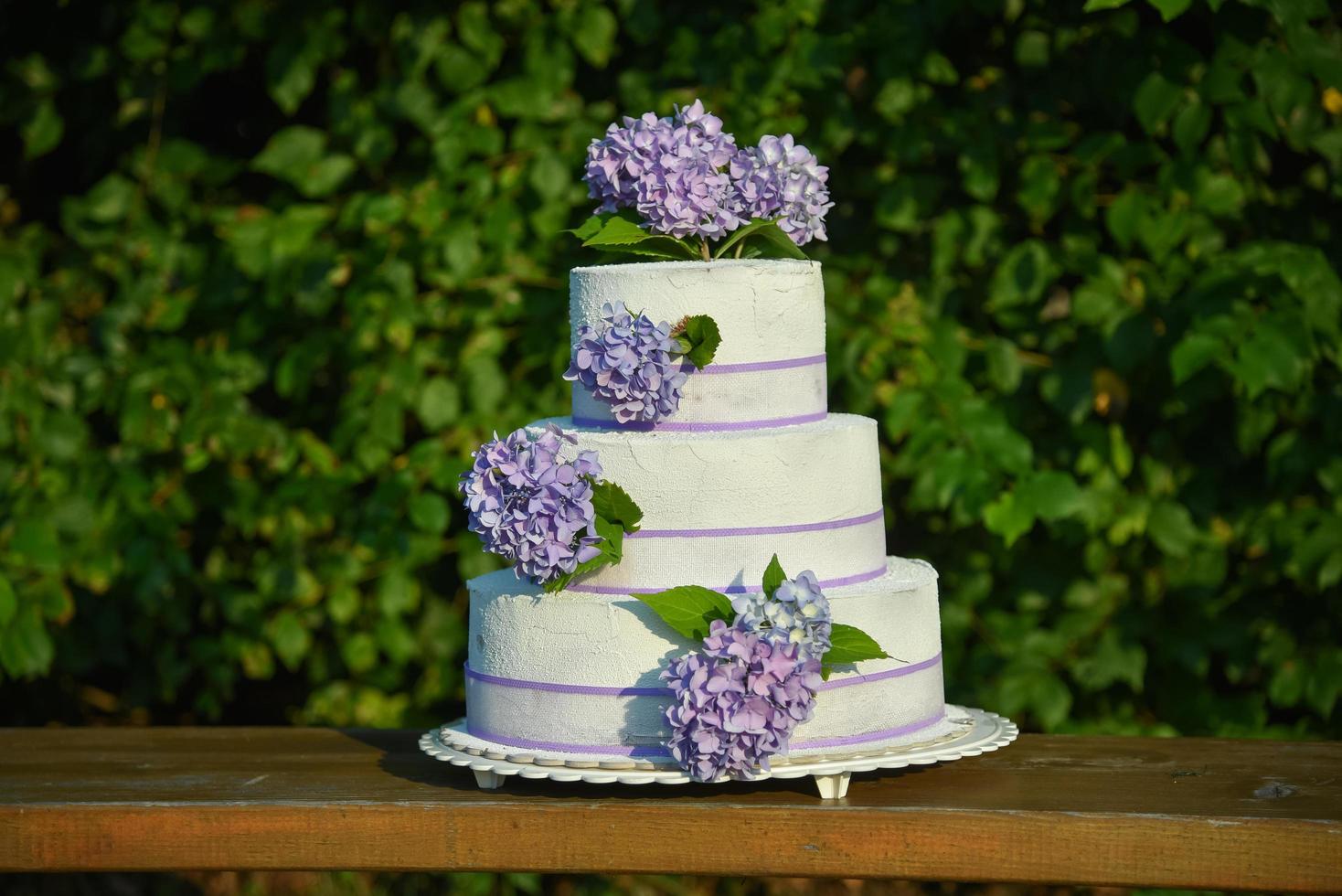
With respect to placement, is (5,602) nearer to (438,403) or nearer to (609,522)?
(438,403)

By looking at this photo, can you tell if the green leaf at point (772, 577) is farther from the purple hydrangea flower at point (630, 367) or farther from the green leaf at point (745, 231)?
the green leaf at point (745, 231)

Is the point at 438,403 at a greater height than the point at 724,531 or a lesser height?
greater

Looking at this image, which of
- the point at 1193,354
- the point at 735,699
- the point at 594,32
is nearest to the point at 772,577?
the point at 735,699

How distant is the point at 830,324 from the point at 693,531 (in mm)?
1194

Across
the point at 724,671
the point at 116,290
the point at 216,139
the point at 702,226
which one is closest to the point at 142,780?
the point at 724,671

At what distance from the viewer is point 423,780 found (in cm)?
237

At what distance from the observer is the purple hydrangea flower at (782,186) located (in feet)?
7.74

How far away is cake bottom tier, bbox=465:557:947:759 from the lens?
7.18 ft

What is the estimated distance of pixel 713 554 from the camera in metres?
2.23

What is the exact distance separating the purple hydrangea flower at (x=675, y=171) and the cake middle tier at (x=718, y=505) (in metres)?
0.32

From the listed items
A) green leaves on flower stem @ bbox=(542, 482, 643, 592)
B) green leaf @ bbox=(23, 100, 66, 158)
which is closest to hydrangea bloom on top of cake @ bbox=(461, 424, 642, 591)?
green leaves on flower stem @ bbox=(542, 482, 643, 592)

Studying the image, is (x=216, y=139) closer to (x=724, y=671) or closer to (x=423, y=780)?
(x=423, y=780)

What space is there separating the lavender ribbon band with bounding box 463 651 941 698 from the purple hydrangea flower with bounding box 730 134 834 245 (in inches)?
26.4

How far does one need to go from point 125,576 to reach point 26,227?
91cm
